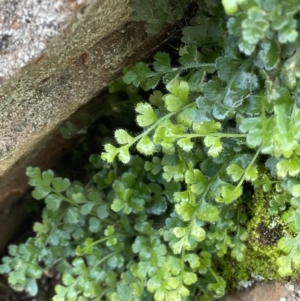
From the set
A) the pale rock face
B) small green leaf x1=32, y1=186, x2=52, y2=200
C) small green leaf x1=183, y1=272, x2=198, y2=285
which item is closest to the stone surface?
small green leaf x1=183, y1=272, x2=198, y2=285

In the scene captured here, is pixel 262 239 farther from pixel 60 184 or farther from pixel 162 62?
pixel 60 184

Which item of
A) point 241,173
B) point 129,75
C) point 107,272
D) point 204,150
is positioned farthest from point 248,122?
point 107,272

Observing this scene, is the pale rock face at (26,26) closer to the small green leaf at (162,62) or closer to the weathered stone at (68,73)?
the weathered stone at (68,73)

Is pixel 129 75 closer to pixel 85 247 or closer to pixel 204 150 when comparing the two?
pixel 204 150

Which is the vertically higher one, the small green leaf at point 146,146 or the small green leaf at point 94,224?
the small green leaf at point 146,146

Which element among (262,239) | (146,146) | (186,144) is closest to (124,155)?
(146,146)

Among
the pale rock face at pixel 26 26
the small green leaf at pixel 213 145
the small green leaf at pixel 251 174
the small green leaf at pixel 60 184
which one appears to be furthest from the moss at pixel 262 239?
the pale rock face at pixel 26 26
